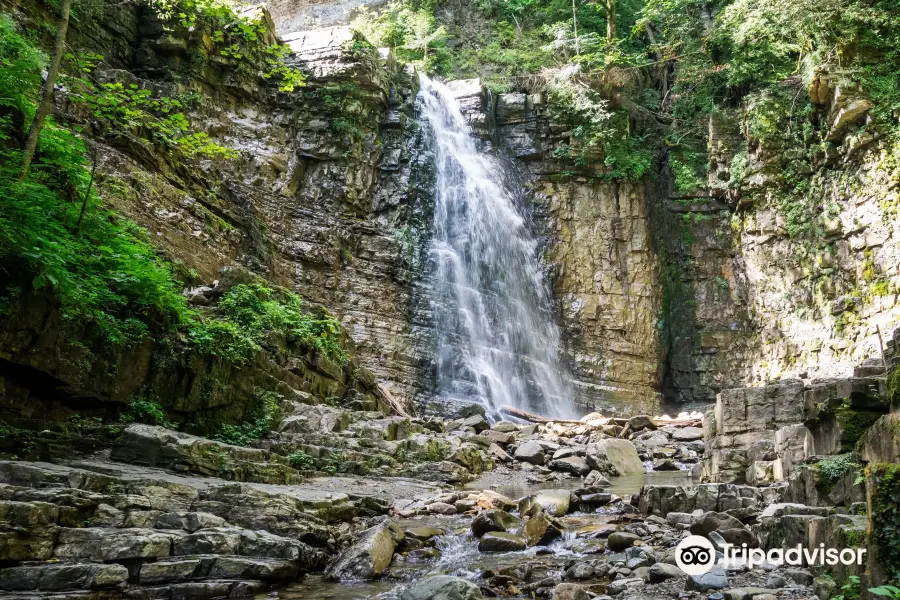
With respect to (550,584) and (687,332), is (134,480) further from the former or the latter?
(687,332)

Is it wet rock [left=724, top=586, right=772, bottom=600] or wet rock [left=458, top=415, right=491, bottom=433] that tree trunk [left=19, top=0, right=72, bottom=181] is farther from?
wet rock [left=458, top=415, right=491, bottom=433]

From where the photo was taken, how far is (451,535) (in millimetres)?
6637

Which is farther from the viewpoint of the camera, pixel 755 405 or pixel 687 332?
pixel 687 332

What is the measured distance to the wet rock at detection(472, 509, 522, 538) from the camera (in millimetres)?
6594

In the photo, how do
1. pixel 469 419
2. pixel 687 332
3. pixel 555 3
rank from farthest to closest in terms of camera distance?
1. pixel 555 3
2. pixel 687 332
3. pixel 469 419

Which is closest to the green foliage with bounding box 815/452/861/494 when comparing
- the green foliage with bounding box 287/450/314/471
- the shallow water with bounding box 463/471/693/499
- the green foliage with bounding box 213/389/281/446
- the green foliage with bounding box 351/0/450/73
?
the shallow water with bounding box 463/471/693/499

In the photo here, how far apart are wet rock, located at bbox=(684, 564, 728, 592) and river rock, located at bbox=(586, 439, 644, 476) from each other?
7.94 m

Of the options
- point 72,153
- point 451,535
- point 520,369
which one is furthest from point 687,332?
point 72,153

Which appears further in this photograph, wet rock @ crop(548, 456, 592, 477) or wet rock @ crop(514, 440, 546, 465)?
wet rock @ crop(514, 440, 546, 465)

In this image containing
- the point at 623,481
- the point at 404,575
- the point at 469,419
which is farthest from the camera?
the point at 469,419

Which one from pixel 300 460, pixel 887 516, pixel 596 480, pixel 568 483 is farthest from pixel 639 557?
pixel 568 483

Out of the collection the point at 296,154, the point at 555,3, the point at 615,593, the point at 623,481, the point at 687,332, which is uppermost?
the point at 555,3

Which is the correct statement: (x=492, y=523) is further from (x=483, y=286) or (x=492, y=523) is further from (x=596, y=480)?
(x=483, y=286)

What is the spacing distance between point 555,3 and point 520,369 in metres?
18.1
